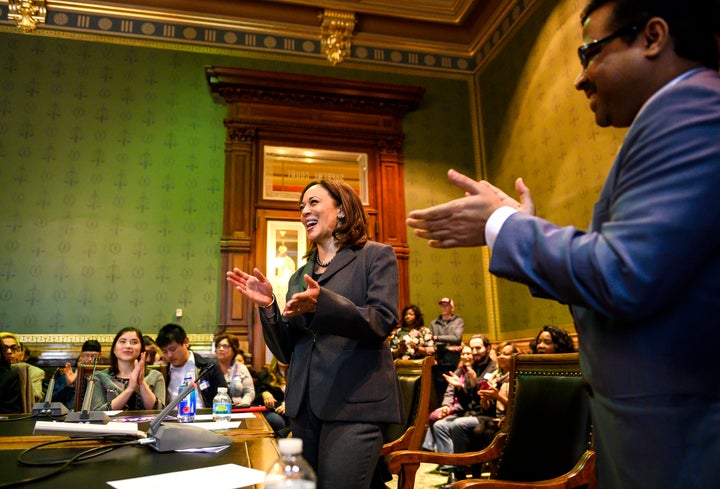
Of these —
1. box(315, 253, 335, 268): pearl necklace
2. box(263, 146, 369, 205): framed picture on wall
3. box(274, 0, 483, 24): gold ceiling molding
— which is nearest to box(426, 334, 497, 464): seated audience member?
box(315, 253, 335, 268): pearl necklace

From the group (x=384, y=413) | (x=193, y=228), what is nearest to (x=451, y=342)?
(x=193, y=228)

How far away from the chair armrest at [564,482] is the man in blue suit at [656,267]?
58cm

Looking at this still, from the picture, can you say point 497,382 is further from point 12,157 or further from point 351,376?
point 12,157

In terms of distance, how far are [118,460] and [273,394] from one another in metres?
4.29

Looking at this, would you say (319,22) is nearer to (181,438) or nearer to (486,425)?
(486,425)

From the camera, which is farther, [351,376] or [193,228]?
[193,228]

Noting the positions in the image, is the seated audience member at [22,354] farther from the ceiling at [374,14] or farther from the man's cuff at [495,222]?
the man's cuff at [495,222]

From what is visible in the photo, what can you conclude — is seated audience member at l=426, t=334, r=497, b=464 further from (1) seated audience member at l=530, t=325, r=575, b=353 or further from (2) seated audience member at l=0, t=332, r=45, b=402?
(2) seated audience member at l=0, t=332, r=45, b=402

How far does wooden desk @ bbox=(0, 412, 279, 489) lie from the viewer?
41.3 inches

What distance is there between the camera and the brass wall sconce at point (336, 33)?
7363 mm

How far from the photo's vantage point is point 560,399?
1791mm

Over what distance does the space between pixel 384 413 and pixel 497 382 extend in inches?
114

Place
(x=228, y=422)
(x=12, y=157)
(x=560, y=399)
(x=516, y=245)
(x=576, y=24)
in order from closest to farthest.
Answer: (x=516, y=245), (x=560, y=399), (x=228, y=422), (x=576, y=24), (x=12, y=157)

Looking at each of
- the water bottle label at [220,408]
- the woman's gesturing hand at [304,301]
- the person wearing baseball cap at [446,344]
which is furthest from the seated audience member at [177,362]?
the person wearing baseball cap at [446,344]
